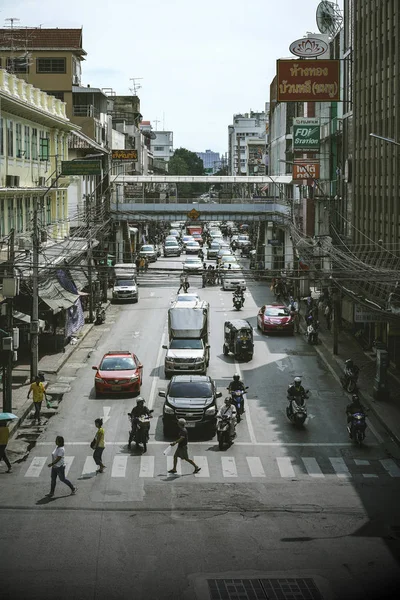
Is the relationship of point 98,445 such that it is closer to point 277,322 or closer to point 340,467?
point 340,467

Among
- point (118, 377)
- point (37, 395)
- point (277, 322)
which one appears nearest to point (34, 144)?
point (277, 322)

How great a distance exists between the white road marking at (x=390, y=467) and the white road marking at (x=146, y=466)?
6.48 meters

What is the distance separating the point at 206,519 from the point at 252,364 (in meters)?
21.2

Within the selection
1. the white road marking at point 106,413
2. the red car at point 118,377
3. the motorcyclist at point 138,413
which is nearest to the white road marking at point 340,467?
the motorcyclist at point 138,413

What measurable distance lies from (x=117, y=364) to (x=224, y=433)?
29.9ft

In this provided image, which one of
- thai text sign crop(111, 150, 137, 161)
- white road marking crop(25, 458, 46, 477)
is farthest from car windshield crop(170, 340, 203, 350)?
thai text sign crop(111, 150, 137, 161)

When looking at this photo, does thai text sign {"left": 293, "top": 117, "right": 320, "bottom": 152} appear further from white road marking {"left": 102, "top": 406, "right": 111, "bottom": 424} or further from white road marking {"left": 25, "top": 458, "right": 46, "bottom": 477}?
white road marking {"left": 25, "top": 458, "right": 46, "bottom": 477}

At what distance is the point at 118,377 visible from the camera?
35188 mm

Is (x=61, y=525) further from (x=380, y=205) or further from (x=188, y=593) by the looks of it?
(x=380, y=205)

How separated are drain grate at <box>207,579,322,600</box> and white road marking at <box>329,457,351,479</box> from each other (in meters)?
8.19

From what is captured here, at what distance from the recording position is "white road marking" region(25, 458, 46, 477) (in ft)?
82.8

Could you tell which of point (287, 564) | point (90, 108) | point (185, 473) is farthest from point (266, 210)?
point (287, 564)

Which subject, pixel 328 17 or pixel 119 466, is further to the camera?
pixel 328 17

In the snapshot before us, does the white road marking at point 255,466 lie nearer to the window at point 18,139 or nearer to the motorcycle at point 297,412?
the motorcycle at point 297,412
